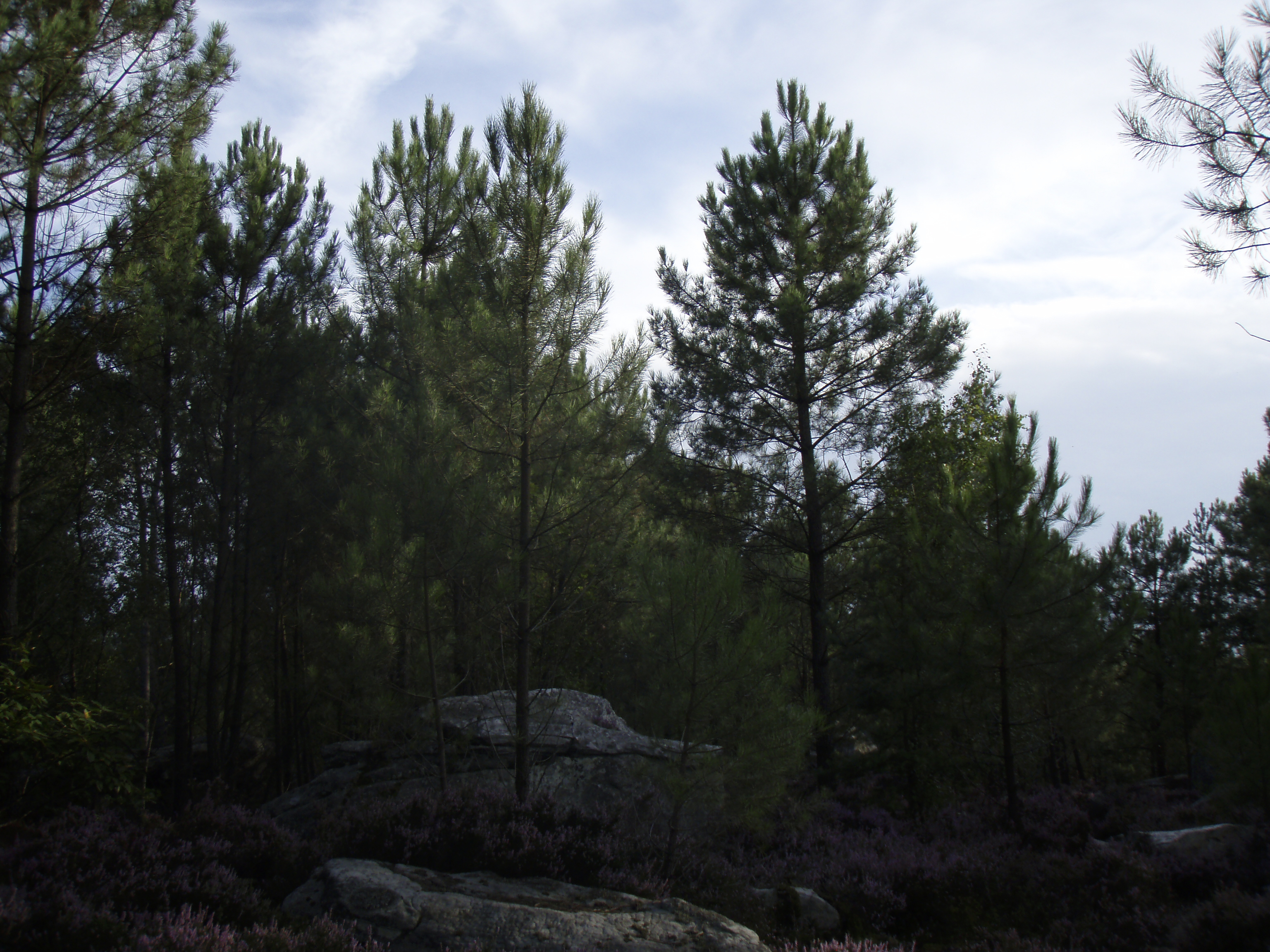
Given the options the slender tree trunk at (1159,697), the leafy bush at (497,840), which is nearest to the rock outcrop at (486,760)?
the leafy bush at (497,840)

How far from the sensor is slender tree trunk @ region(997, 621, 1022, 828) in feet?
29.2

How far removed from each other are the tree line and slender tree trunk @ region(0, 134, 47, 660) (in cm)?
4

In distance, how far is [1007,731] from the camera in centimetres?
905

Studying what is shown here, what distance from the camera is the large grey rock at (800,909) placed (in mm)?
6395

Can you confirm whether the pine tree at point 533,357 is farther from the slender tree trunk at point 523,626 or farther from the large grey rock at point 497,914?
the large grey rock at point 497,914

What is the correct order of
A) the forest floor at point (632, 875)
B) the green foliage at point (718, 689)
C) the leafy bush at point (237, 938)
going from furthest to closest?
1. the green foliage at point (718, 689)
2. the forest floor at point (632, 875)
3. the leafy bush at point (237, 938)

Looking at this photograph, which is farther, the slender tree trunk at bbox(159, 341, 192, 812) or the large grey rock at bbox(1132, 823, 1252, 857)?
the slender tree trunk at bbox(159, 341, 192, 812)

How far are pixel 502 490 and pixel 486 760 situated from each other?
372 centimetres

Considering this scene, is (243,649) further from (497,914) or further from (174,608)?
(497,914)

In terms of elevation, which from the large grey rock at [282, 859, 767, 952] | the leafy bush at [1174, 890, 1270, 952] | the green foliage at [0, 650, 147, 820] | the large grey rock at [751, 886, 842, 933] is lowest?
the large grey rock at [751, 886, 842, 933]

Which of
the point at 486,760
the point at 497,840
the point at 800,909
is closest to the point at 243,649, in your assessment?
the point at 486,760

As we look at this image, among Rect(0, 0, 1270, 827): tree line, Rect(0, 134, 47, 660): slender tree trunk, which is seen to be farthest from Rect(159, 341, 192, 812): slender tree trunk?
Rect(0, 134, 47, 660): slender tree trunk

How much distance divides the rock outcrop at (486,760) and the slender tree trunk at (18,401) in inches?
154

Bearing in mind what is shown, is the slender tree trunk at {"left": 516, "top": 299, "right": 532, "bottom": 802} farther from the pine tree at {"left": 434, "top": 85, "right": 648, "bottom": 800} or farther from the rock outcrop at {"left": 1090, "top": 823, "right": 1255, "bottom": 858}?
the rock outcrop at {"left": 1090, "top": 823, "right": 1255, "bottom": 858}
